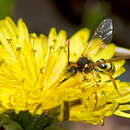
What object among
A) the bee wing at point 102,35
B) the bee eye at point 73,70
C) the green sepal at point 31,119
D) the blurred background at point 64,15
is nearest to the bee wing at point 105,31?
the bee wing at point 102,35

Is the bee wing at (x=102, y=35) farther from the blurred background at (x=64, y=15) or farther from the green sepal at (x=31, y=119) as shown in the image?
the blurred background at (x=64, y=15)

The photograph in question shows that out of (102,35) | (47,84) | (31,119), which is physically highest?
(102,35)

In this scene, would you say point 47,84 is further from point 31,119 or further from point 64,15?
point 64,15

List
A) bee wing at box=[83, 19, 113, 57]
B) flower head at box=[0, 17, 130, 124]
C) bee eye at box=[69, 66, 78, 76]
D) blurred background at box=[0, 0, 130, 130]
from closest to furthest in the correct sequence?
flower head at box=[0, 17, 130, 124]
bee eye at box=[69, 66, 78, 76]
bee wing at box=[83, 19, 113, 57]
blurred background at box=[0, 0, 130, 130]

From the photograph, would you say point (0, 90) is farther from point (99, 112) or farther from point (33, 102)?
point (99, 112)

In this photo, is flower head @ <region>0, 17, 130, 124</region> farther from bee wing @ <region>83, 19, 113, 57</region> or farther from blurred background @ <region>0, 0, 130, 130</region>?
blurred background @ <region>0, 0, 130, 130</region>

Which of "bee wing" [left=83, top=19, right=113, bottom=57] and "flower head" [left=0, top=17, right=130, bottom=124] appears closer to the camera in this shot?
"flower head" [left=0, top=17, right=130, bottom=124]

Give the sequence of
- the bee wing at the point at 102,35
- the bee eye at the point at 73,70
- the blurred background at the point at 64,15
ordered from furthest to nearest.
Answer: the blurred background at the point at 64,15 → the bee wing at the point at 102,35 → the bee eye at the point at 73,70

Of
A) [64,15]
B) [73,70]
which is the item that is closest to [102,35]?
[73,70]

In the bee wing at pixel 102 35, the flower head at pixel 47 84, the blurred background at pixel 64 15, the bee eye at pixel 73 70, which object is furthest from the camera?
the blurred background at pixel 64 15

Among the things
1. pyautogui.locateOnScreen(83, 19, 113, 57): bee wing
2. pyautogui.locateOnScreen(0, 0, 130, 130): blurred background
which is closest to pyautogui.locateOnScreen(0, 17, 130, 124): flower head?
pyautogui.locateOnScreen(83, 19, 113, 57): bee wing
